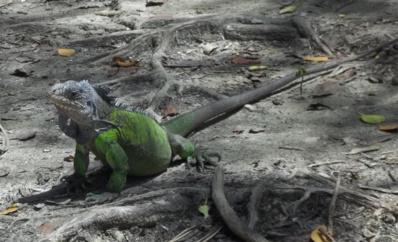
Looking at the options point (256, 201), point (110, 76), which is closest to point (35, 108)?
point (110, 76)

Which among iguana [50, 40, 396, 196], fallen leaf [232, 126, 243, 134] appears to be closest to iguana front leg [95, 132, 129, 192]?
iguana [50, 40, 396, 196]

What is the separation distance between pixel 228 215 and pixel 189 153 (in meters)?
0.86

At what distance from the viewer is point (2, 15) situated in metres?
7.64

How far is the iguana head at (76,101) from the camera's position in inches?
135

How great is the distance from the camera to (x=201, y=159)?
4.11 meters

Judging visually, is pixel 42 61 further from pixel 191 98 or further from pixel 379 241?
pixel 379 241

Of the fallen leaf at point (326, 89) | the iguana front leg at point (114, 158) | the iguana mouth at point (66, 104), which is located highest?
the iguana mouth at point (66, 104)

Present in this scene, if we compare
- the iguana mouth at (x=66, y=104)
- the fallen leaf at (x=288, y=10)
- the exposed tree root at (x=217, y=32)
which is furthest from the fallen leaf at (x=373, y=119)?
the fallen leaf at (x=288, y=10)

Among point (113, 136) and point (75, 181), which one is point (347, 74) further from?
point (75, 181)

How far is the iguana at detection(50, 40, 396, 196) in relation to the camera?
3.49 m

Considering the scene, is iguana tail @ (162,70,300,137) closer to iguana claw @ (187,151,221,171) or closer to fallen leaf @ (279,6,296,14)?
iguana claw @ (187,151,221,171)

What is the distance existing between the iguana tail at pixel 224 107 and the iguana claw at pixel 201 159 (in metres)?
0.29

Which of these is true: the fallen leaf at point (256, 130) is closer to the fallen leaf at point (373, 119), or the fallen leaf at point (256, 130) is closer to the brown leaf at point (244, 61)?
the fallen leaf at point (373, 119)

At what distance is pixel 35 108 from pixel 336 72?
261cm
